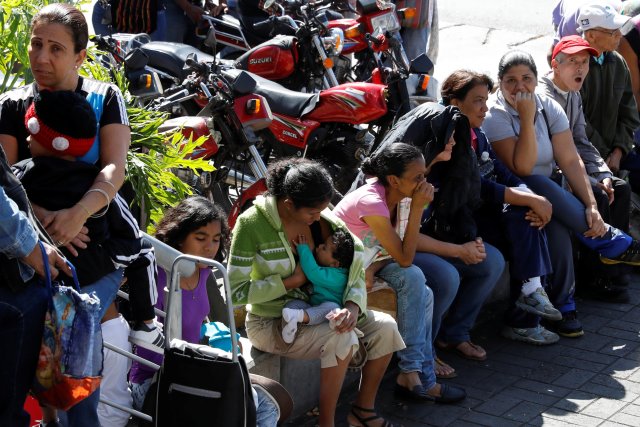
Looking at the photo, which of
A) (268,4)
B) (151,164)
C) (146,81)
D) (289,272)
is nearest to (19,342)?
(151,164)

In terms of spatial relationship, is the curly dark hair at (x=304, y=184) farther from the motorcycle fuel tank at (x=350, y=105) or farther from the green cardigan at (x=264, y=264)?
the motorcycle fuel tank at (x=350, y=105)

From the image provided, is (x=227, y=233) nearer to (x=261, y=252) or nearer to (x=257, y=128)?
(x=261, y=252)

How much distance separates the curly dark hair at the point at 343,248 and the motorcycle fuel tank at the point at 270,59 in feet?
10.7

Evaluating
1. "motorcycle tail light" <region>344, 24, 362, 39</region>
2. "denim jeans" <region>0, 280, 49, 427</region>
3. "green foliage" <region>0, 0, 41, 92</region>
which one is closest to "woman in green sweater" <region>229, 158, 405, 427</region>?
"green foliage" <region>0, 0, 41, 92</region>

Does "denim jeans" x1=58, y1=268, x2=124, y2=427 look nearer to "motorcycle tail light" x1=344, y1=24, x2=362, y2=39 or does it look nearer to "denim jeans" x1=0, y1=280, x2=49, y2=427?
"denim jeans" x1=0, y1=280, x2=49, y2=427

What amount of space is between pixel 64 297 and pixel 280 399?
1377mm

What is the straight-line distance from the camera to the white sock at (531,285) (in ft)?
21.0

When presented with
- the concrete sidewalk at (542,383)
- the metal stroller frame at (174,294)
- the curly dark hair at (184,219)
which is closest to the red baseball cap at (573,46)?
the concrete sidewalk at (542,383)

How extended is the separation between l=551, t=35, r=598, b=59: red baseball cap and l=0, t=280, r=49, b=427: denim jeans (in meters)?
4.42

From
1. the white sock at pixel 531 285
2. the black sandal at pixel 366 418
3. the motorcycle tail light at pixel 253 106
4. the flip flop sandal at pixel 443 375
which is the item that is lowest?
the flip flop sandal at pixel 443 375

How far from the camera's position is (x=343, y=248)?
501 centimetres

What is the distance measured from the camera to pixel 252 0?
9.47 meters

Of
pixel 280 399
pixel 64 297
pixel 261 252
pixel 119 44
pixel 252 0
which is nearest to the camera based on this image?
pixel 64 297

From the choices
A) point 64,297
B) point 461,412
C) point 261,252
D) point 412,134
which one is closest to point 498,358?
point 461,412
